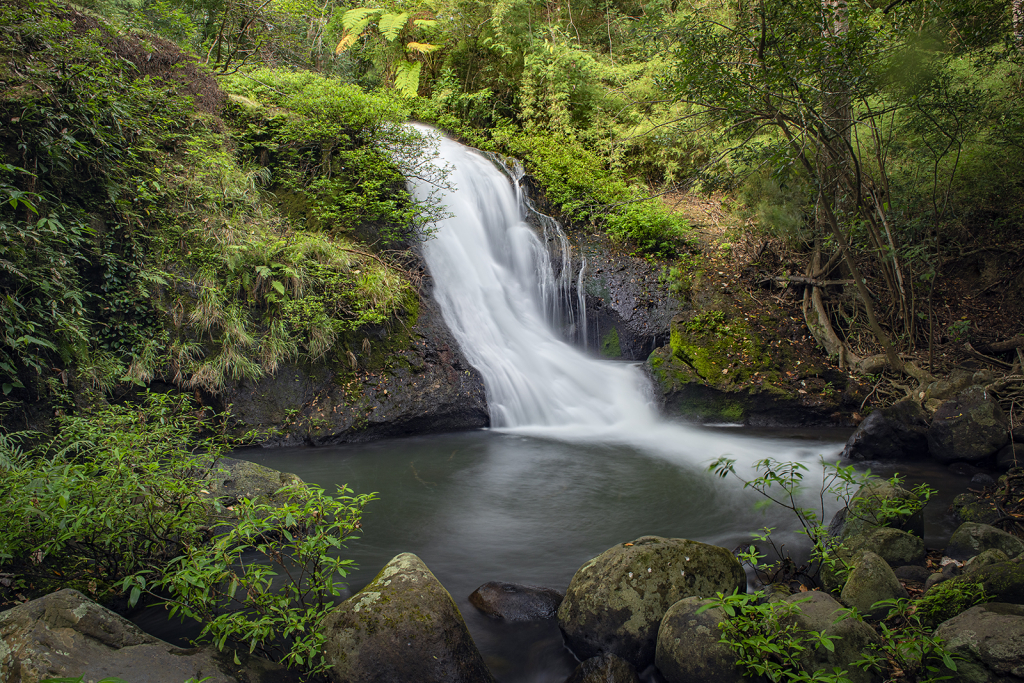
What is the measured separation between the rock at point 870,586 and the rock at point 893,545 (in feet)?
2.09

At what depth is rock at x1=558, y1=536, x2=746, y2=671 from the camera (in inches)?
132

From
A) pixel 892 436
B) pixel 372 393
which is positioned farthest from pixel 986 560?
pixel 372 393

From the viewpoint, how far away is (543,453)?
7.40 meters

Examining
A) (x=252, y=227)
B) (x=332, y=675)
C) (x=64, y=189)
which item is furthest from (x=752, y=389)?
(x=64, y=189)

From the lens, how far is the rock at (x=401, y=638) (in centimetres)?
295

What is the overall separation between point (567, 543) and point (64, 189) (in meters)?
6.95

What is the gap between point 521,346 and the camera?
32.1 feet

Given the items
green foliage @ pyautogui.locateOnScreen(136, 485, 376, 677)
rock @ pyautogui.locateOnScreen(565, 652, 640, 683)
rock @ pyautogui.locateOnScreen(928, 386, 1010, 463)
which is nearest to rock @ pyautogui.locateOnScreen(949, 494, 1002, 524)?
rock @ pyautogui.locateOnScreen(928, 386, 1010, 463)

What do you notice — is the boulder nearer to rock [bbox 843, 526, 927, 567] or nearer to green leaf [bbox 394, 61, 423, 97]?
rock [bbox 843, 526, 927, 567]

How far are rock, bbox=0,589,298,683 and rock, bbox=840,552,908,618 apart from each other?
339 centimetres

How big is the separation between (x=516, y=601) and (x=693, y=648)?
1413 millimetres

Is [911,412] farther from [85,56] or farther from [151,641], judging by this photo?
[85,56]

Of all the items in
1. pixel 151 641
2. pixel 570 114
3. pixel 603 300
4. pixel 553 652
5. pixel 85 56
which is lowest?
pixel 553 652

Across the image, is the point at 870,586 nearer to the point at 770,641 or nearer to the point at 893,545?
the point at 893,545
